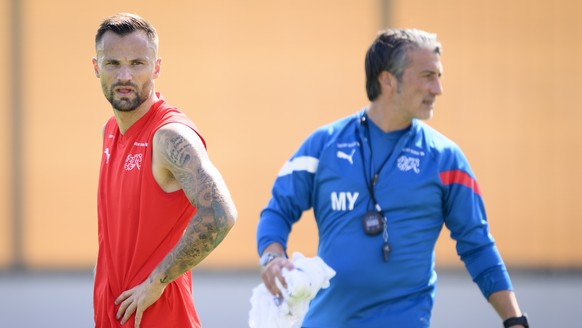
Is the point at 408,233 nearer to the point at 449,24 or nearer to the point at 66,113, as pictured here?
the point at 449,24

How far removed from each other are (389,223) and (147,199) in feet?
3.17

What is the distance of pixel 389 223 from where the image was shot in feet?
12.9

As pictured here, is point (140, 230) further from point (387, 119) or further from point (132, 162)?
point (387, 119)

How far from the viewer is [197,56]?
33.8 feet

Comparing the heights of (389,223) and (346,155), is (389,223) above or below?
below

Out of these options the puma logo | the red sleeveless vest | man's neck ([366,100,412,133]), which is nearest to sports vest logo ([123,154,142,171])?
the red sleeveless vest

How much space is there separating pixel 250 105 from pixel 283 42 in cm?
74

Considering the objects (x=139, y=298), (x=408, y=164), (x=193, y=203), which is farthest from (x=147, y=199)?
(x=408, y=164)

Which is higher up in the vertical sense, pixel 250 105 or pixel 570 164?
pixel 250 105

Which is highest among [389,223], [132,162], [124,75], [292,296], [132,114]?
[124,75]

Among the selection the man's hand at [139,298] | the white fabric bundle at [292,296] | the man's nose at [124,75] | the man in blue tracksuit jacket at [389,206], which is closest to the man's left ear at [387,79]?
the man in blue tracksuit jacket at [389,206]

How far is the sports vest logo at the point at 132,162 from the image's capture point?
12.2 ft

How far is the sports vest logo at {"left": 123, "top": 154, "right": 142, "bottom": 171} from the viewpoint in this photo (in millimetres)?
3713

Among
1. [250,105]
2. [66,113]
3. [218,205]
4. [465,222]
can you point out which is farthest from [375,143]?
[66,113]
